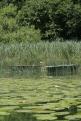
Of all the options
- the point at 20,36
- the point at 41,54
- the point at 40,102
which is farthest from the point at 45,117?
the point at 20,36

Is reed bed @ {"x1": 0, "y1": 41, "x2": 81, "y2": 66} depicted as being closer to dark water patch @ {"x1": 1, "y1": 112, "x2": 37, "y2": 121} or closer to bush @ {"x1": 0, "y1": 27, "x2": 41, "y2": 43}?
bush @ {"x1": 0, "y1": 27, "x2": 41, "y2": 43}

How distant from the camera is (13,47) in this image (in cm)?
1431

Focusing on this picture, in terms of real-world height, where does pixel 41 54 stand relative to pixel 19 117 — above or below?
below

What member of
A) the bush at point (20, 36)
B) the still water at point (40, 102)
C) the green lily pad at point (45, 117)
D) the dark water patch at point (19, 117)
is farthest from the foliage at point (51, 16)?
the green lily pad at point (45, 117)

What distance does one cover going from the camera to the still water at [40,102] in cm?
518

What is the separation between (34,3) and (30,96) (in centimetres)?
1717

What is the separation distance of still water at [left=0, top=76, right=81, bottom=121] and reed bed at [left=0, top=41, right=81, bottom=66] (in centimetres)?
563

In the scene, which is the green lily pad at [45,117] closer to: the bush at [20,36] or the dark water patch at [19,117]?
the dark water patch at [19,117]

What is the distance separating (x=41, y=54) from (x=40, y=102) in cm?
809

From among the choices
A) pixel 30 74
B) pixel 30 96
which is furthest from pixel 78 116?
pixel 30 74

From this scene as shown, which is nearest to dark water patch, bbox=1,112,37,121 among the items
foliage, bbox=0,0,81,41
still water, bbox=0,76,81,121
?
still water, bbox=0,76,81,121

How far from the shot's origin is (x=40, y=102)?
20.4 feet

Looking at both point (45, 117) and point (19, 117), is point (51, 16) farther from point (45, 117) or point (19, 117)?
point (45, 117)

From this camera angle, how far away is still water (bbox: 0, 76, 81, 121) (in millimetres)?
5180
